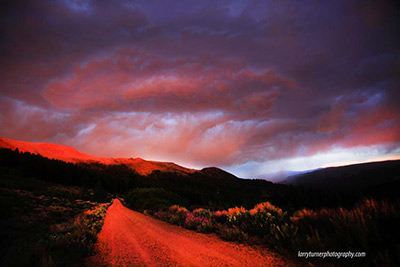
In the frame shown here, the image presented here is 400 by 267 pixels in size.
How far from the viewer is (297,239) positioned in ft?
15.7

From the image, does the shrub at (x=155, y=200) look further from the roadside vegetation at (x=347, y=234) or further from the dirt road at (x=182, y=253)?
the roadside vegetation at (x=347, y=234)

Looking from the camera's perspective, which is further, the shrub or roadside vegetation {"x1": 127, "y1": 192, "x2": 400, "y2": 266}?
the shrub

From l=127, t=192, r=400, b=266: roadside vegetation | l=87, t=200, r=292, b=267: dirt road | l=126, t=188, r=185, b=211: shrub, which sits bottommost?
l=126, t=188, r=185, b=211: shrub

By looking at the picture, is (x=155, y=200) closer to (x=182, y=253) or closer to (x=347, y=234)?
(x=182, y=253)

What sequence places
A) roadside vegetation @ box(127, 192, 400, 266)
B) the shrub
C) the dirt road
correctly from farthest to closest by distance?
1. the shrub
2. the dirt road
3. roadside vegetation @ box(127, 192, 400, 266)

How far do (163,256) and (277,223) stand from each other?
4691mm

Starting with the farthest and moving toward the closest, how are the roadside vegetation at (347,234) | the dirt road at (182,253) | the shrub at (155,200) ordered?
1. the shrub at (155,200)
2. the dirt road at (182,253)
3. the roadside vegetation at (347,234)

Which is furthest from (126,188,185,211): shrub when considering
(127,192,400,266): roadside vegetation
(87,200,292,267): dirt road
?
(127,192,400,266): roadside vegetation

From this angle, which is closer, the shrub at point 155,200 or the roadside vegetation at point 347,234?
the roadside vegetation at point 347,234

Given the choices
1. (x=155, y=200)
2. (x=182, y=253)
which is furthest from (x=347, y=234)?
(x=155, y=200)

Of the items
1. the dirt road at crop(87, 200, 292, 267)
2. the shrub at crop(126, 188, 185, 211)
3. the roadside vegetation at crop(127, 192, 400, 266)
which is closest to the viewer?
the roadside vegetation at crop(127, 192, 400, 266)

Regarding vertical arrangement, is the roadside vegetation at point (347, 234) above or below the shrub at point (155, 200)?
above

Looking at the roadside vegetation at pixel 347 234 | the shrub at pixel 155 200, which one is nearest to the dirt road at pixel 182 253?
the roadside vegetation at pixel 347 234

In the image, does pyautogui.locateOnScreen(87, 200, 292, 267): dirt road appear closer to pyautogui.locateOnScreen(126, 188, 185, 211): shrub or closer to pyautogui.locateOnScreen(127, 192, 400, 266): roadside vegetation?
Answer: pyautogui.locateOnScreen(127, 192, 400, 266): roadside vegetation
